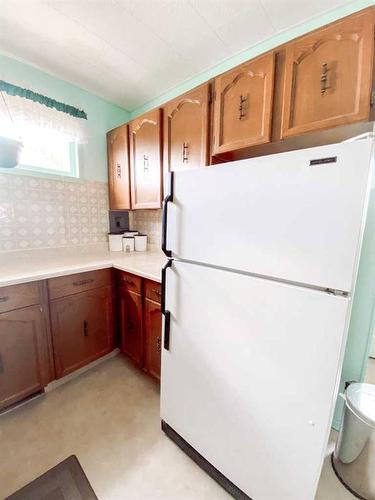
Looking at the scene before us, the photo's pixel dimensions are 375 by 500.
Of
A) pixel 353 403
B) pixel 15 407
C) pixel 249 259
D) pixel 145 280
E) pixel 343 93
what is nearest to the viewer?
pixel 249 259

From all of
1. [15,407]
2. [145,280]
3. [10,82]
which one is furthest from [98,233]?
[15,407]

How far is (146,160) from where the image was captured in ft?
6.21

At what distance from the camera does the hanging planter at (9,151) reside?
119 cm

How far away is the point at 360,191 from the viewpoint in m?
0.62

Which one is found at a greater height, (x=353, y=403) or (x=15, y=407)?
(x=353, y=403)

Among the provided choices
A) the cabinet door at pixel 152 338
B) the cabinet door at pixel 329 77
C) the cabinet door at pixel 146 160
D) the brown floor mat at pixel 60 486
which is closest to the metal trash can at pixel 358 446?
the cabinet door at pixel 152 338

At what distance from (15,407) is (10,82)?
2.30 m

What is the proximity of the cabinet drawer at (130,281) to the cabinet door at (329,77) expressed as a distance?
1321 millimetres

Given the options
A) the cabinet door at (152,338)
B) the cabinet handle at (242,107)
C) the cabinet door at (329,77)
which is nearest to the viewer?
the cabinet door at (329,77)

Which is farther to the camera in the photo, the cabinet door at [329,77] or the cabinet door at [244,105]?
the cabinet door at [244,105]

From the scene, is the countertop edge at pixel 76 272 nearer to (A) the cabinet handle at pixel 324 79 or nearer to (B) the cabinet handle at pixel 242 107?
(B) the cabinet handle at pixel 242 107

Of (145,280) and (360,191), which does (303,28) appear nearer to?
(360,191)

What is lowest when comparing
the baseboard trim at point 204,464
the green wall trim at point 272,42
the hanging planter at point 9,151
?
the baseboard trim at point 204,464

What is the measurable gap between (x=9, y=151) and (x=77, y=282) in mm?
911
